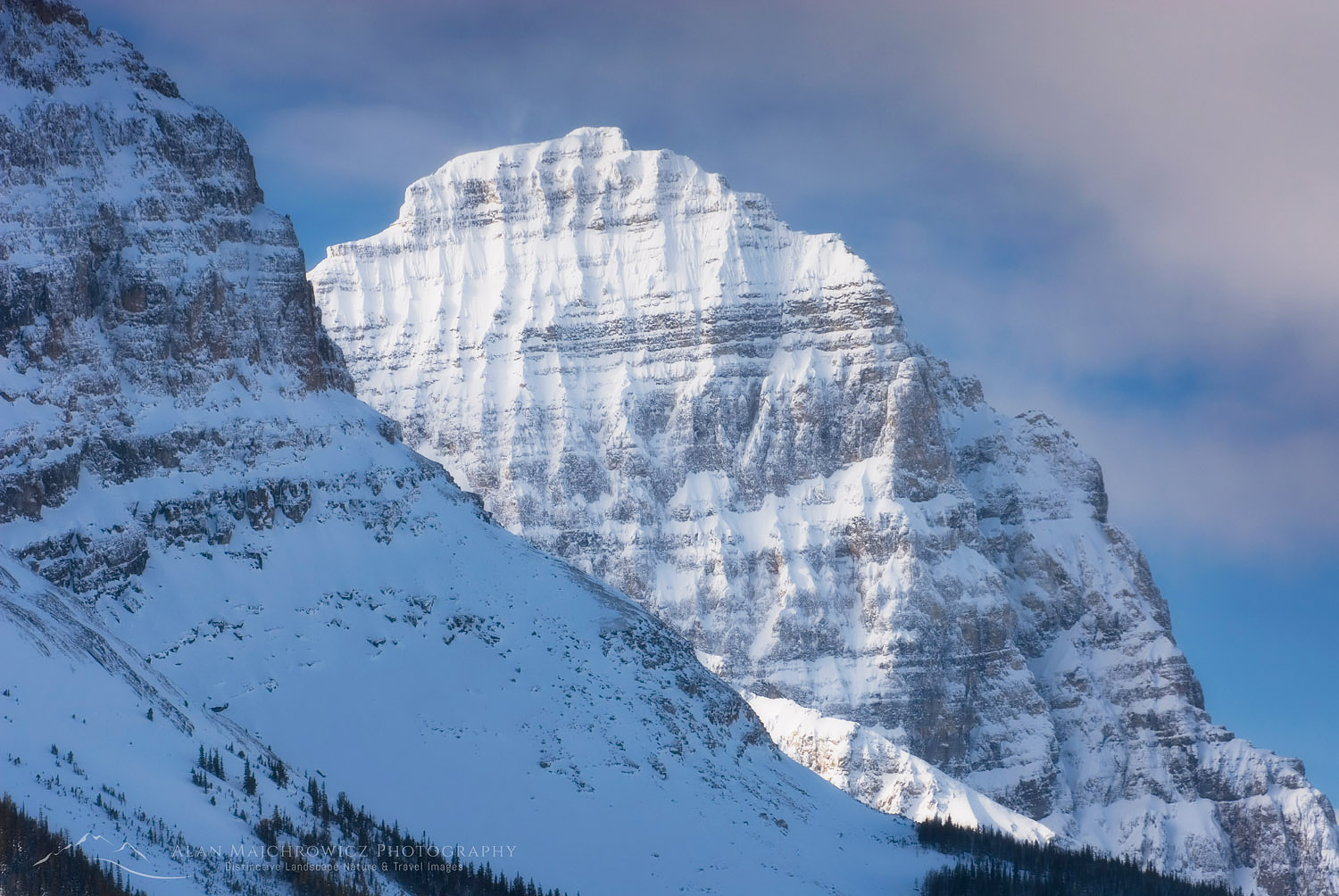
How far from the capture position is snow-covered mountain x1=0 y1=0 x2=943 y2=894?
16638 cm

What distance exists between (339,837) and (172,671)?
1034 inches

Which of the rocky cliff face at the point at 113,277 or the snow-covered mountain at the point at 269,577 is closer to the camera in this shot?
the snow-covered mountain at the point at 269,577

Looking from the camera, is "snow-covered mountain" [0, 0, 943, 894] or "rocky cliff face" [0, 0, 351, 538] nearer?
"snow-covered mountain" [0, 0, 943, 894]

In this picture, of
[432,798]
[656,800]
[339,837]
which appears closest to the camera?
[339,837]

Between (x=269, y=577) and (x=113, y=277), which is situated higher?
(x=113, y=277)

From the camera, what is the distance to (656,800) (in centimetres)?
17650

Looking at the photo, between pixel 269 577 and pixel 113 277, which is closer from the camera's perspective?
pixel 269 577

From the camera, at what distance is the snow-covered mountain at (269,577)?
16638cm

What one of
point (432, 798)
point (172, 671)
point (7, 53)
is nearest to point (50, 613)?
point (172, 671)

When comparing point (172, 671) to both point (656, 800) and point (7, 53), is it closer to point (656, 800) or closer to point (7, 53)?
point (656, 800)

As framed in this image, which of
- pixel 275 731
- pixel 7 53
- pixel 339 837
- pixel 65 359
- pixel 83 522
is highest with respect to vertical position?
pixel 7 53

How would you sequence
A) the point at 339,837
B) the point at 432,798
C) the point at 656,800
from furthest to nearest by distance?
the point at 656,800 → the point at 432,798 → the point at 339,837

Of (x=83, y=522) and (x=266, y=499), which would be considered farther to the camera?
(x=266, y=499)

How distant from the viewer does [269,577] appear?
586 ft
